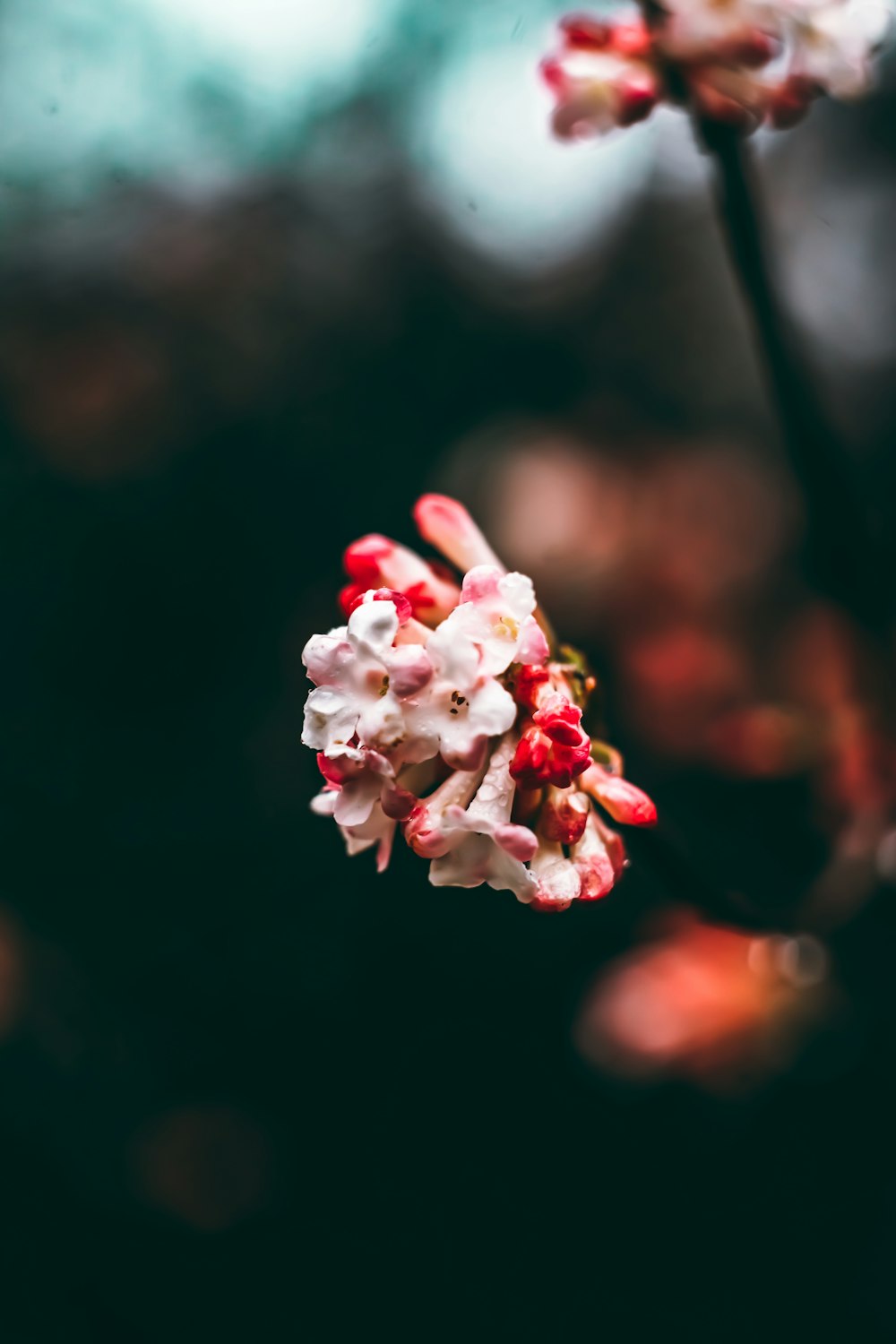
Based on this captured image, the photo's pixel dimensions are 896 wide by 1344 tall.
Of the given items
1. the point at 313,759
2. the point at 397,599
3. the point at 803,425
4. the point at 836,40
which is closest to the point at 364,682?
the point at 397,599

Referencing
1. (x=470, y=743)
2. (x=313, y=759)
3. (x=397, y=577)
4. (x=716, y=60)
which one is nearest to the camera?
(x=470, y=743)

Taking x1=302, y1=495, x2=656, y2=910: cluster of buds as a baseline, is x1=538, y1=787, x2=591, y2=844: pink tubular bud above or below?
below

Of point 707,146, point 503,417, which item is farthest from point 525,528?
point 707,146

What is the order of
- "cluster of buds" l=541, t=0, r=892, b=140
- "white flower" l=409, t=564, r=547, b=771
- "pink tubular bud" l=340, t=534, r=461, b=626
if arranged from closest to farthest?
"white flower" l=409, t=564, r=547, b=771, "pink tubular bud" l=340, t=534, r=461, b=626, "cluster of buds" l=541, t=0, r=892, b=140

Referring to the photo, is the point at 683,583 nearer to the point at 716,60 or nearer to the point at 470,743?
the point at 716,60

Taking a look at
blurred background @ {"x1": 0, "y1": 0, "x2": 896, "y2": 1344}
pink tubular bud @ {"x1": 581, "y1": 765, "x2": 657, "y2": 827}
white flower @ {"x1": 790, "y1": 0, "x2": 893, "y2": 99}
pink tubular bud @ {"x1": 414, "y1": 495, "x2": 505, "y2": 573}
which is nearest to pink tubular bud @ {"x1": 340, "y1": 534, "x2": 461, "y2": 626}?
pink tubular bud @ {"x1": 414, "y1": 495, "x2": 505, "y2": 573}

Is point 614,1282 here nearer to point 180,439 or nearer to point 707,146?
point 707,146

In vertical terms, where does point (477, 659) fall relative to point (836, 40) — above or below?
below

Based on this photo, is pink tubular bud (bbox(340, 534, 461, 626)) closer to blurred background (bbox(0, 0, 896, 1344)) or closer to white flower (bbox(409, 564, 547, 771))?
white flower (bbox(409, 564, 547, 771))
